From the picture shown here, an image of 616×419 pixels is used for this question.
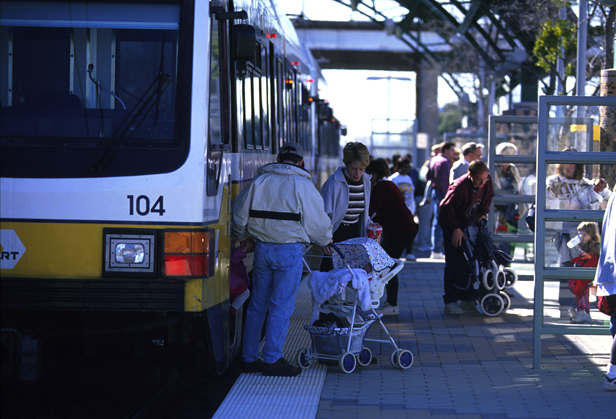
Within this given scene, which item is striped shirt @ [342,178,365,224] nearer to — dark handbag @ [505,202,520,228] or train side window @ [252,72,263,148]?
train side window @ [252,72,263,148]

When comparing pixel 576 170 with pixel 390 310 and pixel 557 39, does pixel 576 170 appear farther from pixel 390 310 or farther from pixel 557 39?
pixel 557 39

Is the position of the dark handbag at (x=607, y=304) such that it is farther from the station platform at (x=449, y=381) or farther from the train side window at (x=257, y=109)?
the train side window at (x=257, y=109)

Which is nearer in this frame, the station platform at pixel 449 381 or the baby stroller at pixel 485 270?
the station platform at pixel 449 381

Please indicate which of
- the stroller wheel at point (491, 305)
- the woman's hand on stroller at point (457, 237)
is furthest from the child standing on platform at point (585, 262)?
the stroller wheel at point (491, 305)

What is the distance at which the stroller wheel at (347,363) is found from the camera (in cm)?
705

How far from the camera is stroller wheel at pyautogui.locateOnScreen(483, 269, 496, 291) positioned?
9.99m

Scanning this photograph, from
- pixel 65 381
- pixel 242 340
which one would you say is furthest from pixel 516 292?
pixel 65 381

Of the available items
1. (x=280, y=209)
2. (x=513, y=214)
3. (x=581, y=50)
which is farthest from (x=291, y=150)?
(x=581, y=50)

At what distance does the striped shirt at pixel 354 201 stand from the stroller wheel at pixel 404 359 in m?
1.84

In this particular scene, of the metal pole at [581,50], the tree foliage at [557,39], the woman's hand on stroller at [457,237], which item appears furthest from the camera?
the tree foliage at [557,39]

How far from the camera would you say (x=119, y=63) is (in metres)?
5.58

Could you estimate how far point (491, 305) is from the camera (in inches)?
397

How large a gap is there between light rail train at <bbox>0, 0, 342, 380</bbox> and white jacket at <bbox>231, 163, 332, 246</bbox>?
0.60m

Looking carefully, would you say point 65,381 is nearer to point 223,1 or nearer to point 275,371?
point 275,371
